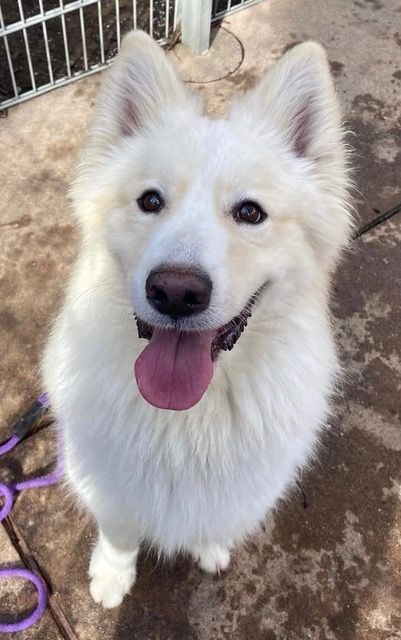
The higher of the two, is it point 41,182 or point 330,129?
point 330,129

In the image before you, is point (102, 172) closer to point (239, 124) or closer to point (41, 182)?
point (239, 124)

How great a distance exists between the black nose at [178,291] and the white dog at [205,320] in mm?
55

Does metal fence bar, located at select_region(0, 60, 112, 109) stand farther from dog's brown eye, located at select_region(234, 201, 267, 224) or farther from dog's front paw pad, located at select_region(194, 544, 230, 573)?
dog's front paw pad, located at select_region(194, 544, 230, 573)

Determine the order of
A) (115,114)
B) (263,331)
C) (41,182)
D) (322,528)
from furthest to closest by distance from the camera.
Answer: (41,182), (322,528), (115,114), (263,331)

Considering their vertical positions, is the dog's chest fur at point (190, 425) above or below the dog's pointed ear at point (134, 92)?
below

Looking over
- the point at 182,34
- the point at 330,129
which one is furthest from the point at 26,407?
the point at 182,34

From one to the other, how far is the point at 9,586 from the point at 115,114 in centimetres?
176

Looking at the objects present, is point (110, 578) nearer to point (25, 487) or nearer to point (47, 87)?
point (25, 487)

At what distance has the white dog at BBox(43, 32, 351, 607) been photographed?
5.43ft

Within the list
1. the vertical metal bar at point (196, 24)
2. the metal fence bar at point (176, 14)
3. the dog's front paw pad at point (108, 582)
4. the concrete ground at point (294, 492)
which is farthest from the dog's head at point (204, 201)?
the metal fence bar at point (176, 14)

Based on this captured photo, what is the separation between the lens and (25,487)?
98.0 inches

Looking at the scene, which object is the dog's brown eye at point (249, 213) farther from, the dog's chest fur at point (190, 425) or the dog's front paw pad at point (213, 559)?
the dog's front paw pad at point (213, 559)

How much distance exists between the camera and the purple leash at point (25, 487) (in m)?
2.21

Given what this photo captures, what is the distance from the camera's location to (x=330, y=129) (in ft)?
6.10
